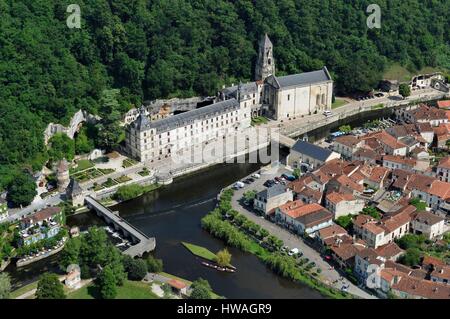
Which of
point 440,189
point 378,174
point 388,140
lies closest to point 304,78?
point 388,140

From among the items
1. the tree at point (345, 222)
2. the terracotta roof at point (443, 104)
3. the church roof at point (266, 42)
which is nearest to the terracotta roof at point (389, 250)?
the tree at point (345, 222)

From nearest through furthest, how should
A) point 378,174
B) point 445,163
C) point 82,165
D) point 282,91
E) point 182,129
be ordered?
point 378,174
point 445,163
point 82,165
point 182,129
point 282,91

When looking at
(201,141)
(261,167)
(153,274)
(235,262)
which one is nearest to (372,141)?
(261,167)

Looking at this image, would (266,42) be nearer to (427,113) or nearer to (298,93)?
(298,93)

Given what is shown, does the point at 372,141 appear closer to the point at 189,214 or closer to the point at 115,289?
the point at 189,214

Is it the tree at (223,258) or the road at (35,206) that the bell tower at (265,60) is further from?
the tree at (223,258)

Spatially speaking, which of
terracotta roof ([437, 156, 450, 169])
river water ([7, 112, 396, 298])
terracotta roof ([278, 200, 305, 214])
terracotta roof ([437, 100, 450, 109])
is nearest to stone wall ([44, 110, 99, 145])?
river water ([7, 112, 396, 298])
